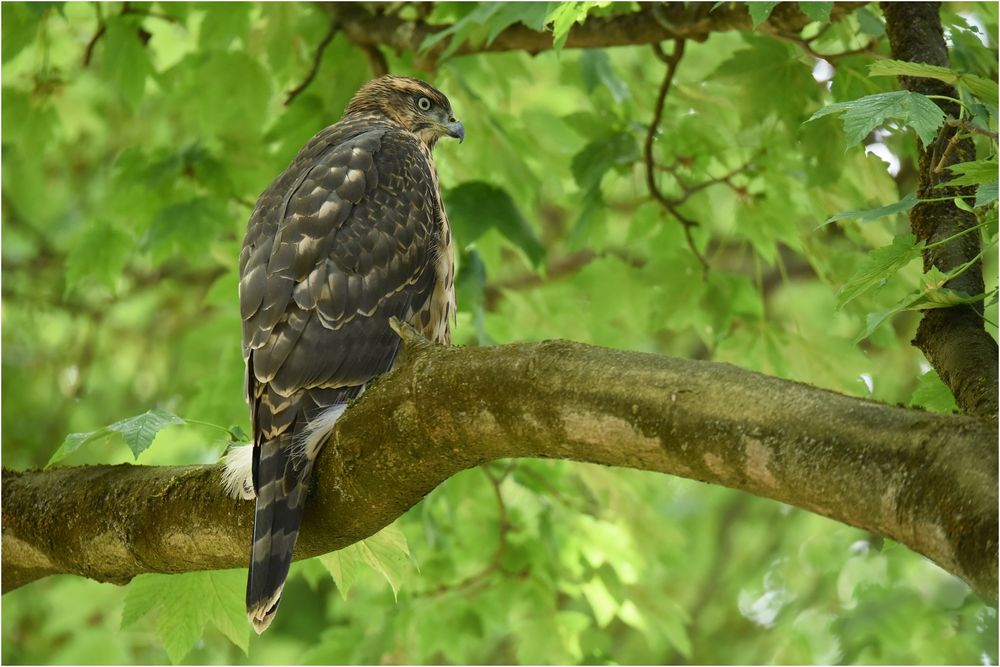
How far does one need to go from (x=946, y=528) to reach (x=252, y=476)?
6.42 ft

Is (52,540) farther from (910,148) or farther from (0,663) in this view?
(0,663)

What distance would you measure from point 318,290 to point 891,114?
2004 mm

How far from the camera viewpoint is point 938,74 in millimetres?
2529

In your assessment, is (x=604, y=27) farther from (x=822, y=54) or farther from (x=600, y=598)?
(x=600, y=598)

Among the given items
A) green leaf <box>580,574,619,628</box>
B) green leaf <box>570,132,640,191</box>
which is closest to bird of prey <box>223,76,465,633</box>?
green leaf <box>570,132,640,191</box>

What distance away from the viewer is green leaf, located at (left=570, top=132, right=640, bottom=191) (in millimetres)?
5121

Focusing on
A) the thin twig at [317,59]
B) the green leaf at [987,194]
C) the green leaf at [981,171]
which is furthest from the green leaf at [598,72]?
the green leaf at [987,194]

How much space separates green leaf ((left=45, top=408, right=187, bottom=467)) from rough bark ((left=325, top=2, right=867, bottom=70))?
7.78 ft

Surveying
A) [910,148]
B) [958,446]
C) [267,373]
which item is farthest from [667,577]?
[958,446]

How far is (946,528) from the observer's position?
6.59 ft

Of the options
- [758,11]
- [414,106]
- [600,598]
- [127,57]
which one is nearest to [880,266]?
[758,11]

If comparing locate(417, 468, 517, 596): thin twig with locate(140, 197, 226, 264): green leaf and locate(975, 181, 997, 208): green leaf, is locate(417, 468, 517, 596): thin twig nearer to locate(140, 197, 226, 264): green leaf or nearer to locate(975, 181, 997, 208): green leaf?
locate(140, 197, 226, 264): green leaf

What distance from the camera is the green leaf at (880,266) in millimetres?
2568

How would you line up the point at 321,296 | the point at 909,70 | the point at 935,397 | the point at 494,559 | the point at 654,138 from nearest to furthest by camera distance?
the point at 909,70
the point at 935,397
the point at 321,296
the point at 654,138
the point at 494,559
